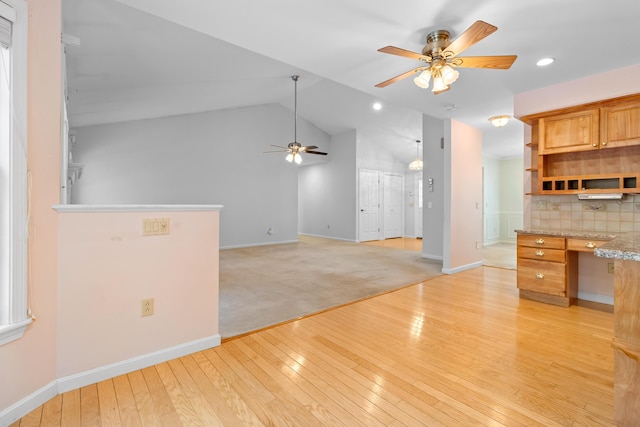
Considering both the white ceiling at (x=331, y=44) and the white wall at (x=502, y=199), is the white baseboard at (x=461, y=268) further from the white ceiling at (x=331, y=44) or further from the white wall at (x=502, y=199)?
the white wall at (x=502, y=199)

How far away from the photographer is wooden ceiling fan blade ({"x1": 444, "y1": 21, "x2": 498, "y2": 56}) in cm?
180

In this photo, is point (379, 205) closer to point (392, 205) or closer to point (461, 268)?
point (392, 205)

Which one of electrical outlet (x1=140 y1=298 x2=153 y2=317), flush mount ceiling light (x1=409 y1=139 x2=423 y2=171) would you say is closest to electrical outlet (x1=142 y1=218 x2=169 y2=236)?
electrical outlet (x1=140 y1=298 x2=153 y2=317)

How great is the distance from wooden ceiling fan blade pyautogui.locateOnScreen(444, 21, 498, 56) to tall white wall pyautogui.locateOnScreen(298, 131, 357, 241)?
21.2 feet

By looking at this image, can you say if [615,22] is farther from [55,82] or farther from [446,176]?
[55,82]

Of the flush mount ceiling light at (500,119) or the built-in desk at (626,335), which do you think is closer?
the built-in desk at (626,335)

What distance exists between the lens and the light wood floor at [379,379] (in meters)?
1.57

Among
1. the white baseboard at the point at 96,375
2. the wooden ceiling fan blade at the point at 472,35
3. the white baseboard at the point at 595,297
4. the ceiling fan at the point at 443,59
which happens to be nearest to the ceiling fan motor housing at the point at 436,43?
the ceiling fan at the point at 443,59

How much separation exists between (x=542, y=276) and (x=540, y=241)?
376mm

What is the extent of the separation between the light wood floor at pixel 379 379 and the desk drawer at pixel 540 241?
2.35 ft

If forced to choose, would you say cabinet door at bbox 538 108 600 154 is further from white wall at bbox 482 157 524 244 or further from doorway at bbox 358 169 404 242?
doorway at bbox 358 169 404 242

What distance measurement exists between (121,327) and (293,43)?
2.47m

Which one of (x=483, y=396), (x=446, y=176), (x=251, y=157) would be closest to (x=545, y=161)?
(x=446, y=176)

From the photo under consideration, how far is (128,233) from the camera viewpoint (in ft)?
6.45
